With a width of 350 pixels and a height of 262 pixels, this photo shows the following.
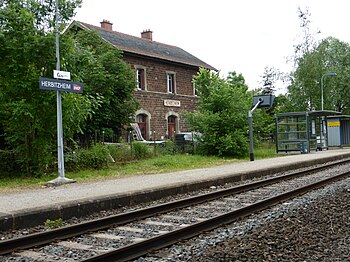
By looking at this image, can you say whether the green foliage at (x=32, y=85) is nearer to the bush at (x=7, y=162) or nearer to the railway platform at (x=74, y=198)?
the bush at (x=7, y=162)

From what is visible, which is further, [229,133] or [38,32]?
[229,133]

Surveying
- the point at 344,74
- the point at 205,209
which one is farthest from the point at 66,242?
the point at 344,74

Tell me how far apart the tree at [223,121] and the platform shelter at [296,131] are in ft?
10.1

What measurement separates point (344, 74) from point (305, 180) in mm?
39514

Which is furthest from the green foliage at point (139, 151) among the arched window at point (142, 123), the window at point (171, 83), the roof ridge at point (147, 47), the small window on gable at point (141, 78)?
the window at point (171, 83)

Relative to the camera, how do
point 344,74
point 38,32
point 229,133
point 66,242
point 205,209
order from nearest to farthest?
point 66,242 → point 205,209 → point 38,32 → point 229,133 → point 344,74

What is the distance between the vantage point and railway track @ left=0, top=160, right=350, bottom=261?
561 cm

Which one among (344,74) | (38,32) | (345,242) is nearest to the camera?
(345,242)

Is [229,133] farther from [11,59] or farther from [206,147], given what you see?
[11,59]

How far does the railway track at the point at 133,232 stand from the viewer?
561 centimetres

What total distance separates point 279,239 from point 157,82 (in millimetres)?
28904

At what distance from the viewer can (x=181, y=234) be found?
6.40m

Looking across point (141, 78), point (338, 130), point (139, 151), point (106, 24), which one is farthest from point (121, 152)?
point (338, 130)

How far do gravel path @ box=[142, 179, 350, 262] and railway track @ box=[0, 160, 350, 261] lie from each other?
22cm
